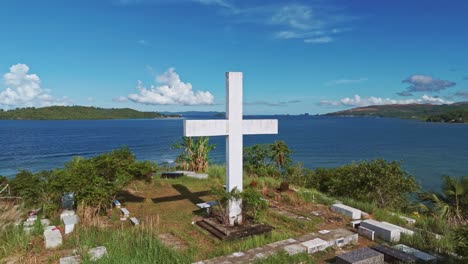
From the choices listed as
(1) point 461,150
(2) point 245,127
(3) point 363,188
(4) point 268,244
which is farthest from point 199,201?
(1) point 461,150

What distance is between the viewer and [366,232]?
254 inches

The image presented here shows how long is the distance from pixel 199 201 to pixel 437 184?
2824 centimetres

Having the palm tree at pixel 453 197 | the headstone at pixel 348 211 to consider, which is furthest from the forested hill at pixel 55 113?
the palm tree at pixel 453 197

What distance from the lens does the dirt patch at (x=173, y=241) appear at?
18.7 feet

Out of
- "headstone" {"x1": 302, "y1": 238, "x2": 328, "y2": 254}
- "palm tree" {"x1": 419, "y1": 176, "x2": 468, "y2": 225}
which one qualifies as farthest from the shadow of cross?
"palm tree" {"x1": 419, "y1": 176, "x2": 468, "y2": 225}

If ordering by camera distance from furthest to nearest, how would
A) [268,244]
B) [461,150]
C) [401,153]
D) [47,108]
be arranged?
[47,108], [461,150], [401,153], [268,244]

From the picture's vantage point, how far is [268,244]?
575 cm

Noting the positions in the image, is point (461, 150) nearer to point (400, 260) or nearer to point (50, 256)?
point (400, 260)

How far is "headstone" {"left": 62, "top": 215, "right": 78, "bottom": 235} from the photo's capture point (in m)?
6.37

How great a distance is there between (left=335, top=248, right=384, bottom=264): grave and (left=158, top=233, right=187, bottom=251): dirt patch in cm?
289

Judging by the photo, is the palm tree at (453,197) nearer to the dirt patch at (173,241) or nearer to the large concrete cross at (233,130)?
the large concrete cross at (233,130)

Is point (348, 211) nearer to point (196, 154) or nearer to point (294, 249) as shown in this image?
point (294, 249)

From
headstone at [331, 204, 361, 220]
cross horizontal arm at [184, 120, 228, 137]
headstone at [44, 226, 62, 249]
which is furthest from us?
headstone at [331, 204, 361, 220]

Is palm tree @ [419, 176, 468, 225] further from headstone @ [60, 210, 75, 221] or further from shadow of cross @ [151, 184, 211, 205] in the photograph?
headstone @ [60, 210, 75, 221]
